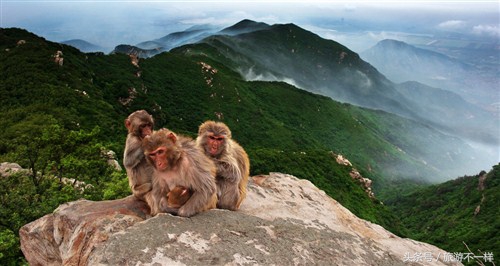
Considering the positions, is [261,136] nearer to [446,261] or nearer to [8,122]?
[8,122]

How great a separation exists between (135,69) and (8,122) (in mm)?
58247

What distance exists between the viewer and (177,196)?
707 centimetres

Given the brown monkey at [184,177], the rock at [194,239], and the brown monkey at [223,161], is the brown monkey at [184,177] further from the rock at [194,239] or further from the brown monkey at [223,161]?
the brown monkey at [223,161]

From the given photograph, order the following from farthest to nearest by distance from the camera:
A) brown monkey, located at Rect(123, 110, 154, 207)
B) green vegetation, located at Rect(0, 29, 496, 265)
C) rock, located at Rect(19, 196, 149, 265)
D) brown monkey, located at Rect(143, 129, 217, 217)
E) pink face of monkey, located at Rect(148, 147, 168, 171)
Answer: green vegetation, located at Rect(0, 29, 496, 265), brown monkey, located at Rect(123, 110, 154, 207), brown monkey, located at Rect(143, 129, 217, 217), pink face of monkey, located at Rect(148, 147, 168, 171), rock, located at Rect(19, 196, 149, 265)

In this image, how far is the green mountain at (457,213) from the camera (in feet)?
154

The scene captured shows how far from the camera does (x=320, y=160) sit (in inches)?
2328

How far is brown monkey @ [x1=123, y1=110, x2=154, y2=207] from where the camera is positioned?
7961 millimetres

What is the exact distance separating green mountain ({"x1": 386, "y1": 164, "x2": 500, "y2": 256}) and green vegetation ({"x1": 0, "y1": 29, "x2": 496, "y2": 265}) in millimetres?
8038

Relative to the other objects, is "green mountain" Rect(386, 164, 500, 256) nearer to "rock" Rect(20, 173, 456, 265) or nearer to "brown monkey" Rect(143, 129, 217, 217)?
"rock" Rect(20, 173, 456, 265)

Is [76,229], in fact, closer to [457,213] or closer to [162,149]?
[162,149]

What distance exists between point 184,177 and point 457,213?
2860 inches

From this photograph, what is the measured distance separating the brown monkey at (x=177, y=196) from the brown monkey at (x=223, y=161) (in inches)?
49.4

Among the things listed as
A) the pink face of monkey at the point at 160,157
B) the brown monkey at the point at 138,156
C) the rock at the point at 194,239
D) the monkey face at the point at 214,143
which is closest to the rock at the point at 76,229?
the rock at the point at 194,239

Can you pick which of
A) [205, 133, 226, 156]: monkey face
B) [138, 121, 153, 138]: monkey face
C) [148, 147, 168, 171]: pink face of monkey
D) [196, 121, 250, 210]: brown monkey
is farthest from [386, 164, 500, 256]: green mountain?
[148, 147, 168, 171]: pink face of monkey
